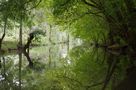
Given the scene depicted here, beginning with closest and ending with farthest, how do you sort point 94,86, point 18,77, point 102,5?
point 94,86 < point 18,77 < point 102,5

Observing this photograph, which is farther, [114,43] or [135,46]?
[114,43]

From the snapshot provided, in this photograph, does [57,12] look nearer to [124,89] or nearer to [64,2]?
[64,2]

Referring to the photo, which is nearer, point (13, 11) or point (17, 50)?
point (13, 11)

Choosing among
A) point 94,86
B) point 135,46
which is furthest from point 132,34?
point 94,86

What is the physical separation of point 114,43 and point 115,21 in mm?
8668

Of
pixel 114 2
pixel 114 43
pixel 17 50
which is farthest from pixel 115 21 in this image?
pixel 17 50

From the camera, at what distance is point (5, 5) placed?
1750 cm

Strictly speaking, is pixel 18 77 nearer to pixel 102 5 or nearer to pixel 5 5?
pixel 5 5

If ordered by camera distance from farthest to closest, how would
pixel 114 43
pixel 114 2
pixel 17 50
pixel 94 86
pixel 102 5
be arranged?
pixel 17 50 < pixel 114 43 < pixel 102 5 < pixel 114 2 < pixel 94 86

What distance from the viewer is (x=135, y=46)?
2095 cm

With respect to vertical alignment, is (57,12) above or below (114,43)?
above

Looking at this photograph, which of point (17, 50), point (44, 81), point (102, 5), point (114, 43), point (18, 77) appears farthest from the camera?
point (17, 50)

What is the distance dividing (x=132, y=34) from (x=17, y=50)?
19.7 metres

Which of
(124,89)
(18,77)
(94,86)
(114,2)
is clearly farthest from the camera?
(114,2)
